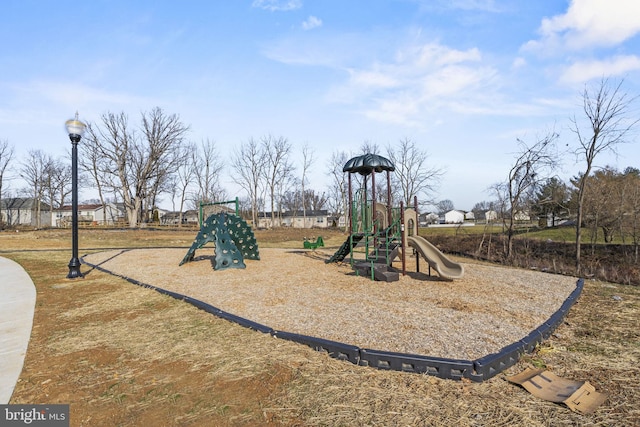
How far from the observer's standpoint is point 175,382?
10.7 feet

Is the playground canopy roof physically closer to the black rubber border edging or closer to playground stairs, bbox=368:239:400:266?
playground stairs, bbox=368:239:400:266

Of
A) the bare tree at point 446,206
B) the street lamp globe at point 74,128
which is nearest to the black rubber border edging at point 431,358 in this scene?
the street lamp globe at point 74,128

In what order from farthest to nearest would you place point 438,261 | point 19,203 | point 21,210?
1. point 19,203
2. point 21,210
3. point 438,261

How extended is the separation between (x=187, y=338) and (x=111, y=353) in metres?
0.85

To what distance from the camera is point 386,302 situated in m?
6.35

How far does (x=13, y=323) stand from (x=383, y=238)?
8.15m

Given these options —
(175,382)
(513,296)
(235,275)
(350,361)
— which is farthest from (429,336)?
(235,275)

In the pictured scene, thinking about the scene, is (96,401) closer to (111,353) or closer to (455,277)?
(111,353)

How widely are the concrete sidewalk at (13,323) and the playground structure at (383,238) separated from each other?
680 centimetres

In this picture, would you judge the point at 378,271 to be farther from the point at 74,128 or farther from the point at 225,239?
the point at 74,128

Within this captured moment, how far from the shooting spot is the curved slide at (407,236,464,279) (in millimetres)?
8305

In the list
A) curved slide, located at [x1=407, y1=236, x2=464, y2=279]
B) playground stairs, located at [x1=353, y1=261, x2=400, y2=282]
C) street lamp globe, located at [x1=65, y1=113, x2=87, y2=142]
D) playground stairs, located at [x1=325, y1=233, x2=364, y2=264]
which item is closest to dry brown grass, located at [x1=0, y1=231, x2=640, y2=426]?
curved slide, located at [x1=407, y1=236, x2=464, y2=279]

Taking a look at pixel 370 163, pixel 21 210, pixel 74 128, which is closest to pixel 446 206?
pixel 21 210

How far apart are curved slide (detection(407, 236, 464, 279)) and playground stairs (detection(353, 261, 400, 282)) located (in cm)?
93
